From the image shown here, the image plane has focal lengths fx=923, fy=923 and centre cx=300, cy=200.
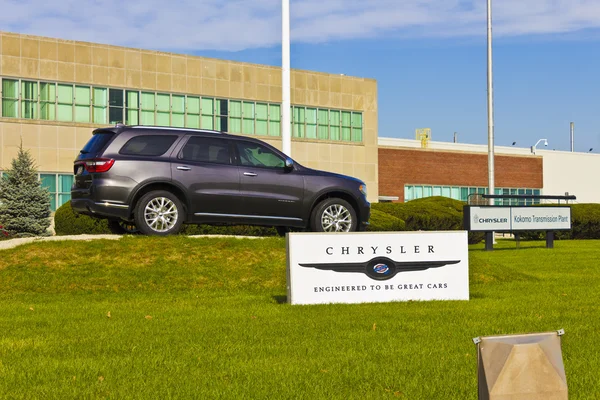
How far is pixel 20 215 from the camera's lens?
34188 millimetres

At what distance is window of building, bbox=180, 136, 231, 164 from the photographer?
16.4m

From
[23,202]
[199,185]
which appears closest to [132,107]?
[23,202]

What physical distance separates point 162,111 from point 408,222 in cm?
1335

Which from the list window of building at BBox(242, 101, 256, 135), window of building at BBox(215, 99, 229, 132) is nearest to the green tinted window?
window of building at BBox(242, 101, 256, 135)

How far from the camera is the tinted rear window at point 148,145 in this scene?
15.8 meters

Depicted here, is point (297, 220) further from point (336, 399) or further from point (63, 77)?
point (63, 77)

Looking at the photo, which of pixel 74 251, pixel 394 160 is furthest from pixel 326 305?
pixel 394 160

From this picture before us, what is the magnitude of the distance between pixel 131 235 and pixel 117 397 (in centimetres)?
1019

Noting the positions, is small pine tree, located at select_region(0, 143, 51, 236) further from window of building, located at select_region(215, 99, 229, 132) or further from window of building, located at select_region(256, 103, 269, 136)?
window of building, located at select_region(256, 103, 269, 136)

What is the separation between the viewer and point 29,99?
130 ft

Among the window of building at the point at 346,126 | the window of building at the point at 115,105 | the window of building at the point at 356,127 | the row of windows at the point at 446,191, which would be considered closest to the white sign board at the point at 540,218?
the window of building at the point at 115,105

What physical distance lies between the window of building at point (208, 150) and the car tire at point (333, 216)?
1883 millimetres

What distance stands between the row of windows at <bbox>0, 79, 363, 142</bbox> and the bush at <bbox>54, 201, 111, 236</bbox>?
11081 millimetres

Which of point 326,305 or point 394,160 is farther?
point 394,160
